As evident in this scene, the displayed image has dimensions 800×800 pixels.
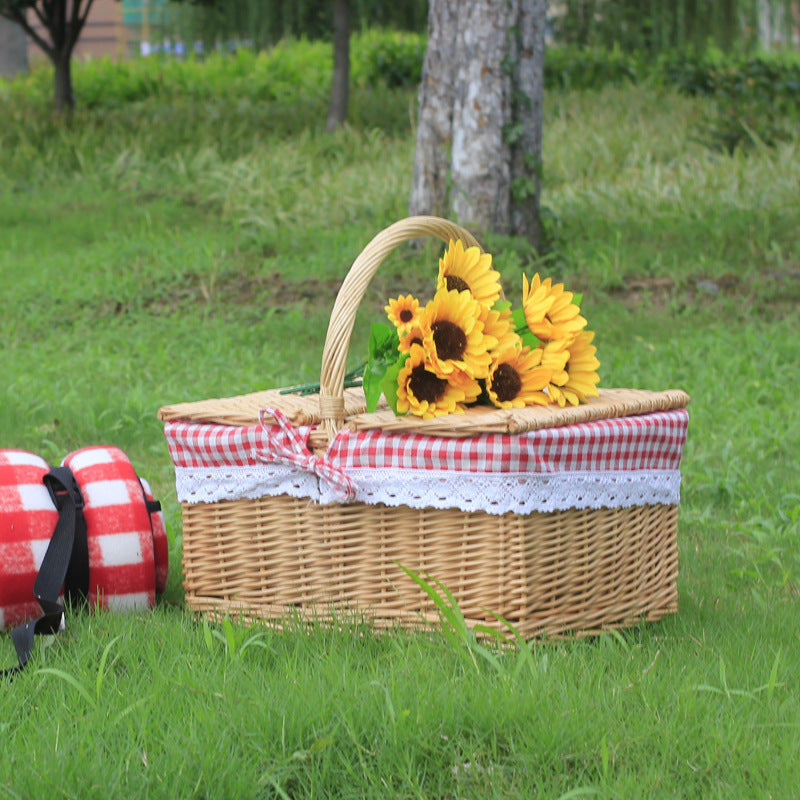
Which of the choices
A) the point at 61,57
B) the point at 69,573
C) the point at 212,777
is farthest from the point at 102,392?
the point at 61,57

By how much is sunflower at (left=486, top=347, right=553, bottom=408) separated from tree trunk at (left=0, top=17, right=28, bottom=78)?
17105 mm

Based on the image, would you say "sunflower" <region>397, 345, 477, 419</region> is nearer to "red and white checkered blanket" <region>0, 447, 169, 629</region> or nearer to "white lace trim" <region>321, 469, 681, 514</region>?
"white lace trim" <region>321, 469, 681, 514</region>

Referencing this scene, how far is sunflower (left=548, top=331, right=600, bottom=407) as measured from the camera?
243 centimetres

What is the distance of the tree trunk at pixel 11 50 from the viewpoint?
56.4 feet

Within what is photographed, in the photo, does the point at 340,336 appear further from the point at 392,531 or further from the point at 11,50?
the point at 11,50

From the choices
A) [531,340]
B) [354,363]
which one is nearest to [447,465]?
[531,340]

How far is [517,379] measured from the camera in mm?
2402

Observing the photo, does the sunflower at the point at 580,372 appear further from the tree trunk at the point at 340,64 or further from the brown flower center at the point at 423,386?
the tree trunk at the point at 340,64

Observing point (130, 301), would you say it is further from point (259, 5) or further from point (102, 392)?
point (259, 5)

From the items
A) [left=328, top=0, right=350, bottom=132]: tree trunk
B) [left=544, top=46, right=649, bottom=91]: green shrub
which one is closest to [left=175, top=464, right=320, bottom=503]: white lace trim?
[left=328, top=0, right=350, bottom=132]: tree trunk

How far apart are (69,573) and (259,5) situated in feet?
40.5

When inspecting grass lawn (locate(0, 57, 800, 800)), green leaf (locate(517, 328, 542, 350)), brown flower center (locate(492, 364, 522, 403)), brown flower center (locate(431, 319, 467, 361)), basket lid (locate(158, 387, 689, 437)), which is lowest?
grass lawn (locate(0, 57, 800, 800))

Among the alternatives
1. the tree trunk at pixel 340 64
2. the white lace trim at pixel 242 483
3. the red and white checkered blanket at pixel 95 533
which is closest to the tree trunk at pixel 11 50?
the tree trunk at pixel 340 64

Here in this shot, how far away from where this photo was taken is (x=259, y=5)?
43.8 feet
